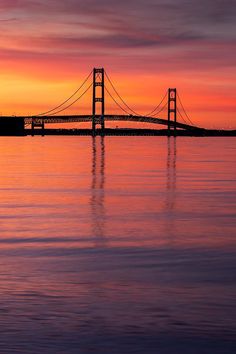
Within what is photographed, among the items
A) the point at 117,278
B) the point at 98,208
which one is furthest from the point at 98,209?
the point at 117,278

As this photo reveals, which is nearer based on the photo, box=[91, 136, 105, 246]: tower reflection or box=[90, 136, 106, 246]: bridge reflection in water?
box=[91, 136, 105, 246]: tower reflection

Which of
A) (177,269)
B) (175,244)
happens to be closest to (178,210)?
(175,244)

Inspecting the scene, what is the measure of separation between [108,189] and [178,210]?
5930 millimetres

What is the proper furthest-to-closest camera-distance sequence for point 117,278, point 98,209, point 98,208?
point 98,208
point 98,209
point 117,278

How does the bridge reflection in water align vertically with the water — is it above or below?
below

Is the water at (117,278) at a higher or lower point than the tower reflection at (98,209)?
higher

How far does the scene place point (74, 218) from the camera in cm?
1342

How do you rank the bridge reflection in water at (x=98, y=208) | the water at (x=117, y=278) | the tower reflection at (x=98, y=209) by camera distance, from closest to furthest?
1. the water at (x=117, y=278)
2. the tower reflection at (x=98, y=209)
3. the bridge reflection in water at (x=98, y=208)

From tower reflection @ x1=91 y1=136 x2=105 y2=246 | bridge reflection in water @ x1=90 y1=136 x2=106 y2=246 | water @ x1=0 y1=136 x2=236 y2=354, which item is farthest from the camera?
bridge reflection in water @ x1=90 y1=136 x2=106 y2=246

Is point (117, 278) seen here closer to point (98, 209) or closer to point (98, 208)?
point (98, 209)

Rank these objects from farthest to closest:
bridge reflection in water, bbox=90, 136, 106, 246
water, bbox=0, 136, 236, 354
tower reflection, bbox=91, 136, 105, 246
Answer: bridge reflection in water, bbox=90, 136, 106, 246 < tower reflection, bbox=91, 136, 105, 246 < water, bbox=0, 136, 236, 354

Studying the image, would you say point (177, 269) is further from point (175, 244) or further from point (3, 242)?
point (3, 242)

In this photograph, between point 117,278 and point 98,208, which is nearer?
point 117,278

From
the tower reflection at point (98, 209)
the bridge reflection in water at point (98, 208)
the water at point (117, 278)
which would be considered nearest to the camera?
the water at point (117, 278)
